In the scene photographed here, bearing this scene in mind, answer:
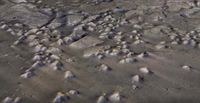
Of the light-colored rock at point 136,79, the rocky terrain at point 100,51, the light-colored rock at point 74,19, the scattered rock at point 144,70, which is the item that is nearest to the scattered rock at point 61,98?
the rocky terrain at point 100,51

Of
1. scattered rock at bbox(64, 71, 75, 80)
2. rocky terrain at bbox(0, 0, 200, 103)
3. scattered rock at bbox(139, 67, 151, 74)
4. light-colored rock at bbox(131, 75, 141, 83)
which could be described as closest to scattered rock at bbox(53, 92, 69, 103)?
rocky terrain at bbox(0, 0, 200, 103)

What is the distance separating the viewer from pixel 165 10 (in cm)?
416

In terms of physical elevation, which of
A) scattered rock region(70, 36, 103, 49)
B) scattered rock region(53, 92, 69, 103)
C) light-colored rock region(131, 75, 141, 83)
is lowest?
light-colored rock region(131, 75, 141, 83)

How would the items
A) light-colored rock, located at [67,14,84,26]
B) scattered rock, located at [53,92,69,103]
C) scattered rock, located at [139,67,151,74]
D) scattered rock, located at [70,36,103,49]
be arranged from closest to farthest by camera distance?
scattered rock, located at [53,92,69,103] → scattered rock, located at [139,67,151,74] → scattered rock, located at [70,36,103,49] → light-colored rock, located at [67,14,84,26]

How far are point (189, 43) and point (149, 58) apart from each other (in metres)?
0.47

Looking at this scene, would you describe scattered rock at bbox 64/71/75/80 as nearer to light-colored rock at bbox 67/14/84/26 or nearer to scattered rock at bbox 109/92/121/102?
scattered rock at bbox 109/92/121/102

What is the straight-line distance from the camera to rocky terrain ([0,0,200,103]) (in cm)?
281

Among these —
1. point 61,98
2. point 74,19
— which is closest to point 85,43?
point 74,19

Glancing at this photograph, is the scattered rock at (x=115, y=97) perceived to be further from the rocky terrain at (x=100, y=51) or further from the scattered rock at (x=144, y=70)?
the scattered rock at (x=144, y=70)

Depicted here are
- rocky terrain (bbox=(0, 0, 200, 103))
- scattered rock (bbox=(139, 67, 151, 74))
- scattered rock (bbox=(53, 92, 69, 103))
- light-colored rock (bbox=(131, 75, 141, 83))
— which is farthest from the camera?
scattered rock (bbox=(139, 67, 151, 74))

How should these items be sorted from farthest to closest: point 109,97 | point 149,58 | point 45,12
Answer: point 45,12
point 149,58
point 109,97

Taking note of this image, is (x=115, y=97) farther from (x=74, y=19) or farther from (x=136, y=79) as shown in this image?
(x=74, y=19)

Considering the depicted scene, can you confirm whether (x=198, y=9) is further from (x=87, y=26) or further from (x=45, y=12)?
(x=45, y=12)

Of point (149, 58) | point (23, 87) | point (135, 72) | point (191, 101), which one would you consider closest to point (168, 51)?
point (149, 58)
